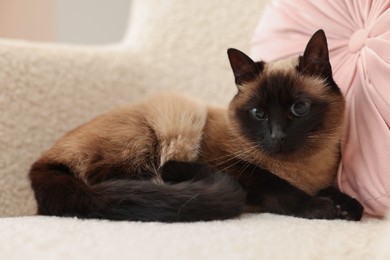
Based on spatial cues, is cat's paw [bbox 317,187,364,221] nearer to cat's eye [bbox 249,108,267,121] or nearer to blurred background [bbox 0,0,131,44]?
cat's eye [bbox 249,108,267,121]

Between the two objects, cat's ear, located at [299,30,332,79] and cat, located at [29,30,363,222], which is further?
cat's ear, located at [299,30,332,79]

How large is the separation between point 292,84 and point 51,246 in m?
0.68

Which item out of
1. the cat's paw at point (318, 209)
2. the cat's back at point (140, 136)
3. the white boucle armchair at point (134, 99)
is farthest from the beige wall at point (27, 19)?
the cat's paw at point (318, 209)

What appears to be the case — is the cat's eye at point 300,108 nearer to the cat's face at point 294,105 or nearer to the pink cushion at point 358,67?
the cat's face at point 294,105

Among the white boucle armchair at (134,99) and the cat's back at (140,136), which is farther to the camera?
the cat's back at (140,136)

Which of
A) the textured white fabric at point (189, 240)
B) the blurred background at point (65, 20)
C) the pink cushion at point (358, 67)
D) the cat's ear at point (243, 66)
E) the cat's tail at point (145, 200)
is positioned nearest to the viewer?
the textured white fabric at point (189, 240)

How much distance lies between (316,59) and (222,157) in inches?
13.2

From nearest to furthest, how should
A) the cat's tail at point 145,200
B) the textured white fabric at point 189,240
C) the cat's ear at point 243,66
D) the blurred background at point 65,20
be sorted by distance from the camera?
the textured white fabric at point 189,240 < the cat's tail at point 145,200 < the cat's ear at point 243,66 < the blurred background at point 65,20

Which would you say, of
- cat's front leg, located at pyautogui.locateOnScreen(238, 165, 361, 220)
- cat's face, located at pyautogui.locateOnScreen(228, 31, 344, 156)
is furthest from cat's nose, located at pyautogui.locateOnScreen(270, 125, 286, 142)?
A: cat's front leg, located at pyautogui.locateOnScreen(238, 165, 361, 220)

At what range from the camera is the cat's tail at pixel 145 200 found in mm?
966

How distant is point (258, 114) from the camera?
1.20 m

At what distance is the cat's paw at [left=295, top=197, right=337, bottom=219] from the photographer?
105 cm

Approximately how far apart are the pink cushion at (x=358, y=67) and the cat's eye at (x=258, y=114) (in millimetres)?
223

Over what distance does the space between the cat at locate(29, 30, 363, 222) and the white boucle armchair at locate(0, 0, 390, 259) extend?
0.17 ft
